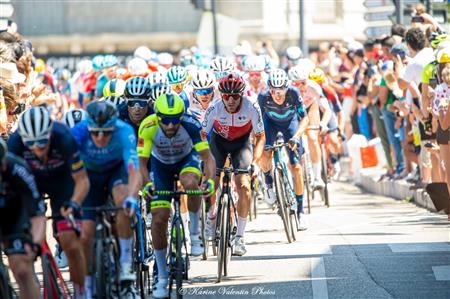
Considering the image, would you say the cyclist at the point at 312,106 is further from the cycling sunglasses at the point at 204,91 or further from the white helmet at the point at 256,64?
the cycling sunglasses at the point at 204,91

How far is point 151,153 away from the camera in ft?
44.1

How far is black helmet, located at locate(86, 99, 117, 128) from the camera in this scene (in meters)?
11.5

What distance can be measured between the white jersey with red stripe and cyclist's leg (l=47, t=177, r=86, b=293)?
3.91m

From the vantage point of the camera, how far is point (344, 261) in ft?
49.4

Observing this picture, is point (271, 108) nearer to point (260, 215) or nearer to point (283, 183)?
point (283, 183)

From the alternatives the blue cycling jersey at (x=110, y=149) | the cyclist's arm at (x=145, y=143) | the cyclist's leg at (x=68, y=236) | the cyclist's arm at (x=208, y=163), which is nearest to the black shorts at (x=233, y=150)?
the cyclist's arm at (x=208, y=163)

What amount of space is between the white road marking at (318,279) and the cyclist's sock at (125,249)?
1747mm

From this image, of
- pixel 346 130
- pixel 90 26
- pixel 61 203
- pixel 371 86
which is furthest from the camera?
pixel 90 26

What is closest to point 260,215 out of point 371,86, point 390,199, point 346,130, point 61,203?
point 390,199

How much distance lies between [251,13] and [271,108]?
126 ft

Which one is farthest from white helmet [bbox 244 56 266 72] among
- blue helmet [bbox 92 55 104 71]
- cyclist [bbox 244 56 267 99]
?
blue helmet [bbox 92 55 104 71]

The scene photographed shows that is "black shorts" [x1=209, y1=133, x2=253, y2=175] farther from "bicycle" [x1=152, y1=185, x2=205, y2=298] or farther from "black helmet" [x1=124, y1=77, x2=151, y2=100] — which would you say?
"bicycle" [x1=152, y1=185, x2=205, y2=298]

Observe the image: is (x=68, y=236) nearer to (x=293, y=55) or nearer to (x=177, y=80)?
(x=177, y=80)

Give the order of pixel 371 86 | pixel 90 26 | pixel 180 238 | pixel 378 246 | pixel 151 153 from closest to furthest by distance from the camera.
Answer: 1. pixel 180 238
2. pixel 151 153
3. pixel 378 246
4. pixel 371 86
5. pixel 90 26
